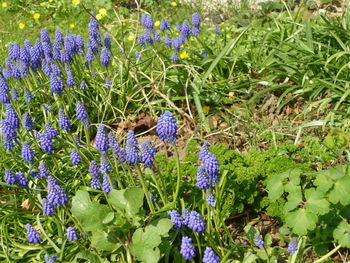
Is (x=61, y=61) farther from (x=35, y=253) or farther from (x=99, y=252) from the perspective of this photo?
(x=99, y=252)

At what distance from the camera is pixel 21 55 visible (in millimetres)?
4723

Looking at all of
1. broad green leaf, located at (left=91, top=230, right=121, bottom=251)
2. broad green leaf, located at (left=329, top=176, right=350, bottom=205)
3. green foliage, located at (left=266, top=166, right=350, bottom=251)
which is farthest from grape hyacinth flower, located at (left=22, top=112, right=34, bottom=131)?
broad green leaf, located at (left=329, top=176, right=350, bottom=205)

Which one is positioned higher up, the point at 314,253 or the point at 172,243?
the point at 172,243

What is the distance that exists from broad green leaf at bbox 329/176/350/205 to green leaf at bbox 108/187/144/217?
1.04 meters

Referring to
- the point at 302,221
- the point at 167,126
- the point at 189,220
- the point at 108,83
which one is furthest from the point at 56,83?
the point at 302,221

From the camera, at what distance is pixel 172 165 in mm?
3754

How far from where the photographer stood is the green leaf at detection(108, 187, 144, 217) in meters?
2.77

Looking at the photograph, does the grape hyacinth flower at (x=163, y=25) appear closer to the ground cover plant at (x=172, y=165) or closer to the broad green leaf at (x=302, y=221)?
the ground cover plant at (x=172, y=165)

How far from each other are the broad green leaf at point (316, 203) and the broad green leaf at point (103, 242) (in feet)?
3.52

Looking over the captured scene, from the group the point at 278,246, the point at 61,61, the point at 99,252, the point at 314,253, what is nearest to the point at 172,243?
the point at 99,252

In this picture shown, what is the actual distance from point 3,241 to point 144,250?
1.31 meters

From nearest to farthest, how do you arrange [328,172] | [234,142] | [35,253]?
[328,172] → [35,253] → [234,142]

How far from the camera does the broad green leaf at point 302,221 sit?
2.86 m

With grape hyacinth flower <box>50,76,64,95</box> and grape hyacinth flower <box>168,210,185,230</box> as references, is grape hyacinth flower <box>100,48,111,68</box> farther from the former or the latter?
grape hyacinth flower <box>168,210,185,230</box>
